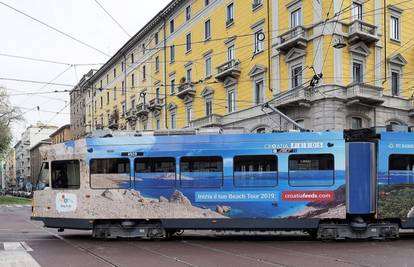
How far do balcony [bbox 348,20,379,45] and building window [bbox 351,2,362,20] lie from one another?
0.61 m

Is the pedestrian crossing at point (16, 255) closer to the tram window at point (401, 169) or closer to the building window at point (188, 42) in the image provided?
the tram window at point (401, 169)

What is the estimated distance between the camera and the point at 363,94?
90.0 ft

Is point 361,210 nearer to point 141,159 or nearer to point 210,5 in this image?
point 141,159

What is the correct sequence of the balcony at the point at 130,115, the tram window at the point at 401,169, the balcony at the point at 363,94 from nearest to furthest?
the tram window at the point at 401,169 → the balcony at the point at 363,94 → the balcony at the point at 130,115

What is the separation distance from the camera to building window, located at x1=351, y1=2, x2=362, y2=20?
28.2 meters

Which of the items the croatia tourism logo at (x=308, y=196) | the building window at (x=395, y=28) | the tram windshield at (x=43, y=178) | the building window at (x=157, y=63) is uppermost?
the building window at (x=157, y=63)

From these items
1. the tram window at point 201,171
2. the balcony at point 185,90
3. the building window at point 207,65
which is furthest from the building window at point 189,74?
the tram window at point 201,171

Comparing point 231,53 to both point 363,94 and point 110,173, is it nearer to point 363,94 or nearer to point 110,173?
point 363,94

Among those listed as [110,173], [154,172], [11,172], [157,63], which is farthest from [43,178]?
[11,172]

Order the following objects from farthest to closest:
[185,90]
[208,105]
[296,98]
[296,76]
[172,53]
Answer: [172,53] < [185,90] < [208,105] < [296,76] < [296,98]

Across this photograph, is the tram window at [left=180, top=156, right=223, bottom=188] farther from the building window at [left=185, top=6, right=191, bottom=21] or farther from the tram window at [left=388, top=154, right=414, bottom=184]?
the building window at [left=185, top=6, right=191, bottom=21]

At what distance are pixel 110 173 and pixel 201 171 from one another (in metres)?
2.66

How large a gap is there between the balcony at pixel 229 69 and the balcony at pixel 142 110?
15.1m

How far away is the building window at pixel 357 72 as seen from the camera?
1121 inches
